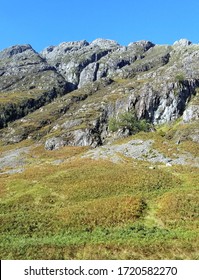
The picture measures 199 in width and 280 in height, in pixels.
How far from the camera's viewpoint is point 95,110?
6722 inches

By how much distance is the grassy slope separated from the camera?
95.2 feet

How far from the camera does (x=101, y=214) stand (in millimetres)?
39438

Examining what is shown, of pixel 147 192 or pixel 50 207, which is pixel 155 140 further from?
pixel 50 207

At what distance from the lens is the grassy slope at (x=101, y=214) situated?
2902 cm

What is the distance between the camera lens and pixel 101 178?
185ft

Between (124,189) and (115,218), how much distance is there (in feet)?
41.4

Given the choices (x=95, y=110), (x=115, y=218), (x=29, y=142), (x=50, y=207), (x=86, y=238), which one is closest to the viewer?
(x=86, y=238)

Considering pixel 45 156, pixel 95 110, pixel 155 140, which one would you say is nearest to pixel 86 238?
pixel 155 140
